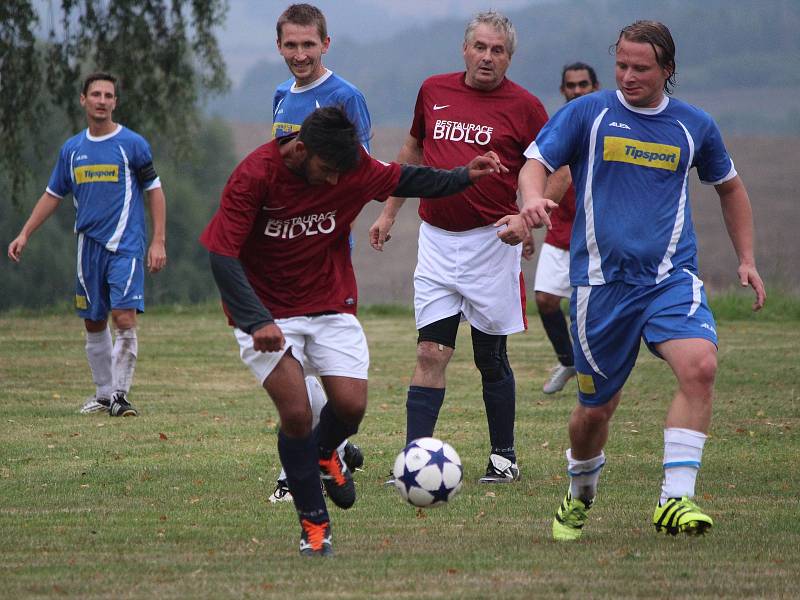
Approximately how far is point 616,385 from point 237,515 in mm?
2024

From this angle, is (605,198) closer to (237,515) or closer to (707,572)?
(707,572)

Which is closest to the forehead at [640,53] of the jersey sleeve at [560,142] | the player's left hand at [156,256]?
the jersey sleeve at [560,142]

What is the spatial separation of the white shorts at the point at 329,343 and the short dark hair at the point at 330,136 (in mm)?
803

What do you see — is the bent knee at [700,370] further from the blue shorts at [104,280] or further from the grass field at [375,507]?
the blue shorts at [104,280]

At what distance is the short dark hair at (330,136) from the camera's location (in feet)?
18.1

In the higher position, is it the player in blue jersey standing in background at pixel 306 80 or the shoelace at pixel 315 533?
the player in blue jersey standing in background at pixel 306 80

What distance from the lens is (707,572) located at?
523 cm

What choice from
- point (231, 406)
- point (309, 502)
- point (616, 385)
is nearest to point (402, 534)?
point (309, 502)

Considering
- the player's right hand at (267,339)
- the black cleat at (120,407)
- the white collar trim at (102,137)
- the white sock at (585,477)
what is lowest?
the black cleat at (120,407)

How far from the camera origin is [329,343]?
20.0 ft

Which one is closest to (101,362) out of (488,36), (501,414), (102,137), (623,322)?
(102,137)

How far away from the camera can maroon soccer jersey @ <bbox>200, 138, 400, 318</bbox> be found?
221 inches

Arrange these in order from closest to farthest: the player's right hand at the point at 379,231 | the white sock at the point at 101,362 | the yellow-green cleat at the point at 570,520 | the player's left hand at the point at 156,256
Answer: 1. the yellow-green cleat at the point at 570,520
2. the player's right hand at the point at 379,231
3. the player's left hand at the point at 156,256
4. the white sock at the point at 101,362

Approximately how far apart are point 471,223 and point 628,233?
1.99m
